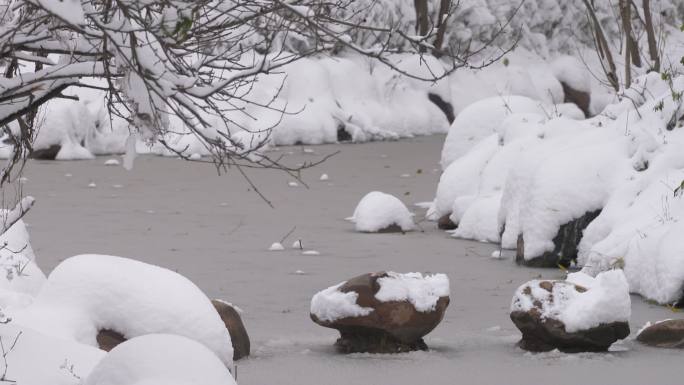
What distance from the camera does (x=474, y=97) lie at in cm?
2889

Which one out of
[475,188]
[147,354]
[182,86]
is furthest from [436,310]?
[475,188]

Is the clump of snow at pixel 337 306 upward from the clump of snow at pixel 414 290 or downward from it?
downward

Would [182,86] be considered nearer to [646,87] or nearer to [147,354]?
[147,354]

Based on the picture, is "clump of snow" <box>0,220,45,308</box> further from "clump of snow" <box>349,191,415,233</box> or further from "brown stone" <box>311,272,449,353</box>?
"clump of snow" <box>349,191,415,233</box>

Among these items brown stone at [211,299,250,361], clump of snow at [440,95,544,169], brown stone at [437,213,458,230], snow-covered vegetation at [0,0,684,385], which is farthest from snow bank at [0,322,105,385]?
clump of snow at [440,95,544,169]

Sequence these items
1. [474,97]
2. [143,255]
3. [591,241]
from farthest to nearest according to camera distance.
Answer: [474,97] → [143,255] → [591,241]

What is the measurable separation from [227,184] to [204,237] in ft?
17.6

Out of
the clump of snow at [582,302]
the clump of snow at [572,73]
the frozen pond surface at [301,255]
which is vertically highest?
the clump of snow at [572,73]

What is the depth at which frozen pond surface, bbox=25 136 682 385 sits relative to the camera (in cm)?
654

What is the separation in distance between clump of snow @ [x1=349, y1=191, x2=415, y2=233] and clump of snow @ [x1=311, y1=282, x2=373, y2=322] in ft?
18.0

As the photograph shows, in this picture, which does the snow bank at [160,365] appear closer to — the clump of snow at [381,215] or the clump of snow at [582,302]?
the clump of snow at [582,302]

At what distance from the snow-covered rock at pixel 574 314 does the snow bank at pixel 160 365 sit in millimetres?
2921

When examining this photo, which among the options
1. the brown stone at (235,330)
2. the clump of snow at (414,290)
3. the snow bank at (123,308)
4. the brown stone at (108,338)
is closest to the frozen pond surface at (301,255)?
the brown stone at (235,330)

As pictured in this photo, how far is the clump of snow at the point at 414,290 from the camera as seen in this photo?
22.4 ft
